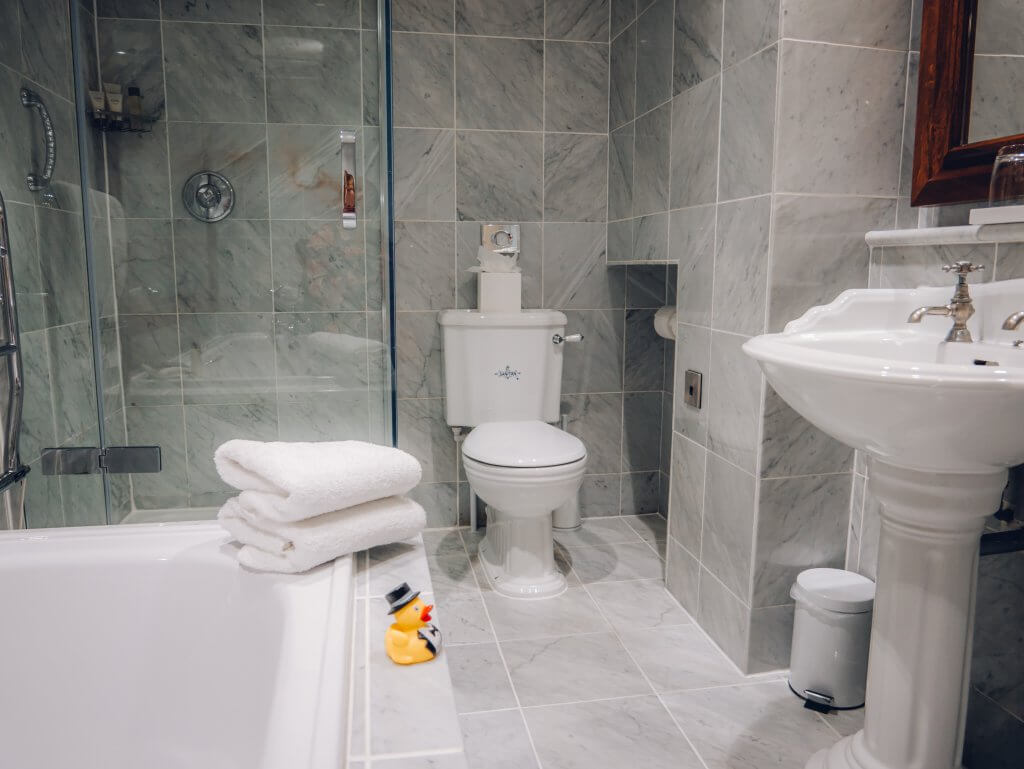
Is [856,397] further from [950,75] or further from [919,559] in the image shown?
[950,75]

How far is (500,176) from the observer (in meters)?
2.83

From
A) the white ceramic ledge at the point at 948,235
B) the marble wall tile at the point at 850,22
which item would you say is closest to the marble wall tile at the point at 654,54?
the marble wall tile at the point at 850,22

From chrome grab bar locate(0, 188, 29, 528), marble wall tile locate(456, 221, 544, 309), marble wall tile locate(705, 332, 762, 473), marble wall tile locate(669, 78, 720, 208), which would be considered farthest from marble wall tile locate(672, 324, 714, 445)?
chrome grab bar locate(0, 188, 29, 528)

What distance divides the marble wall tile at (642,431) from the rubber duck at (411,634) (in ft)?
6.34

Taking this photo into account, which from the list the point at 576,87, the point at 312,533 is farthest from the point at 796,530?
the point at 576,87

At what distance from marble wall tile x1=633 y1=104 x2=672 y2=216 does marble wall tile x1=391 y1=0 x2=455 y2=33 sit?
805 mm

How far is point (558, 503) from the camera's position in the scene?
2.37 meters

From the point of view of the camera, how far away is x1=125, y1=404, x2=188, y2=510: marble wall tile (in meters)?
1.90

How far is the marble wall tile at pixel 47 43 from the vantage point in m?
1.72

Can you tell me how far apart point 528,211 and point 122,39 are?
1.49 metres

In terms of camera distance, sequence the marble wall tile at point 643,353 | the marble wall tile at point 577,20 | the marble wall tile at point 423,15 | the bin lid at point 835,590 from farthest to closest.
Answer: the marble wall tile at point 643,353
the marble wall tile at point 577,20
the marble wall tile at point 423,15
the bin lid at point 835,590

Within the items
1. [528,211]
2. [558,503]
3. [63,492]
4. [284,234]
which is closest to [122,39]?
[284,234]

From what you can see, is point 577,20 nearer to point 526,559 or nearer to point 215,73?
point 215,73

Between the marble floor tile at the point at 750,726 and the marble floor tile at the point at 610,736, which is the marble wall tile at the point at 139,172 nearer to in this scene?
the marble floor tile at the point at 610,736
